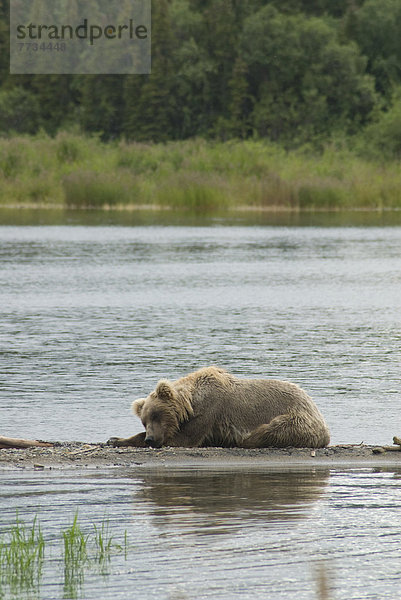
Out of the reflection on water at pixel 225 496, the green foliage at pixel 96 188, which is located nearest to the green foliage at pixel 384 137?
the green foliage at pixel 96 188

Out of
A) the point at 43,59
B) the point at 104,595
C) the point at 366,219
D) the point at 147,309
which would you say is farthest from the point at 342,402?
the point at 43,59

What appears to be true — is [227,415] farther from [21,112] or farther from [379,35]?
[379,35]

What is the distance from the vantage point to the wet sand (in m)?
8.36

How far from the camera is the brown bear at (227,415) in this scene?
8.67 metres

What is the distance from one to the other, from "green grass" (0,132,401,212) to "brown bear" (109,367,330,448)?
1686 inches

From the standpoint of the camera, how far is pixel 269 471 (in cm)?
822

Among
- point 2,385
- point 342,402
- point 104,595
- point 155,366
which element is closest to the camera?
point 104,595

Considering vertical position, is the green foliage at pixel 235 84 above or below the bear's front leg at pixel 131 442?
above

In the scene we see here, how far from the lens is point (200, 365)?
47.4ft

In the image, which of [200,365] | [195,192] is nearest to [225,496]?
[200,365]

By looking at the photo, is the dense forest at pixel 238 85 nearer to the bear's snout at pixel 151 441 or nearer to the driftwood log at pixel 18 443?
the driftwood log at pixel 18 443

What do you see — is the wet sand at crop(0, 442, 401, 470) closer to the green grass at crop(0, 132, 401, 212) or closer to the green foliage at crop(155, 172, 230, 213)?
the green grass at crop(0, 132, 401, 212)

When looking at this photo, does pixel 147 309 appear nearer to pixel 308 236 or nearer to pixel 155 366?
pixel 155 366

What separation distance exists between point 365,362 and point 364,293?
10245mm
